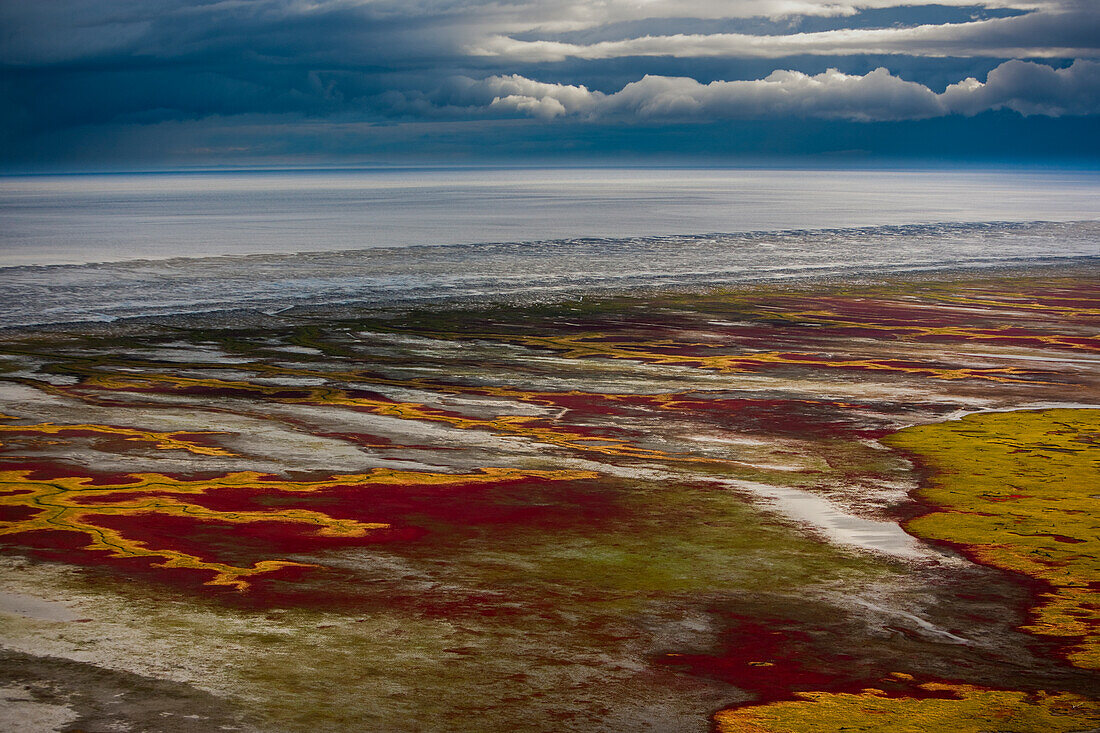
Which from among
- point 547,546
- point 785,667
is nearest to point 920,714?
point 785,667

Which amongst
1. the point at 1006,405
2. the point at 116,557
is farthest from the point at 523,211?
the point at 116,557

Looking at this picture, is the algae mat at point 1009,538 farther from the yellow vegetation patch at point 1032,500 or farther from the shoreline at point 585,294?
the shoreline at point 585,294

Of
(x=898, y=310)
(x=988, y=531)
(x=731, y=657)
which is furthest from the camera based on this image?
(x=898, y=310)

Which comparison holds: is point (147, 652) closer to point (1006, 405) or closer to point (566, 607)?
point (566, 607)

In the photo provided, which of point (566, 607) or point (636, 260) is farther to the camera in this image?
point (636, 260)

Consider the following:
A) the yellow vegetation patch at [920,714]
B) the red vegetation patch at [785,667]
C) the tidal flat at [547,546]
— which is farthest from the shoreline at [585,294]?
the yellow vegetation patch at [920,714]

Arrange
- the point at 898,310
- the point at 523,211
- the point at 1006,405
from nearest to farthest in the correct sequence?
the point at 1006,405 < the point at 898,310 < the point at 523,211
